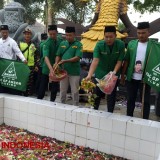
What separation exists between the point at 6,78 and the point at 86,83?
1894 millimetres

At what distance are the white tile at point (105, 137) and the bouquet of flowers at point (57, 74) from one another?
1.31m

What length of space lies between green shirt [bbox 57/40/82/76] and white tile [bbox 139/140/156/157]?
1912 millimetres

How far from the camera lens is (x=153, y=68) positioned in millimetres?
3973

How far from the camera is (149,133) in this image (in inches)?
137

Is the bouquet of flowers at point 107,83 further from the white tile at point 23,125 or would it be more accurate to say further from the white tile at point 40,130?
the white tile at point 23,125

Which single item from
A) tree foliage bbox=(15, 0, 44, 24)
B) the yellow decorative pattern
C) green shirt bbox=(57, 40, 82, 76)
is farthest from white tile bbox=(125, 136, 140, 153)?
tree foliage bbox=(15, 0, 44, 24)

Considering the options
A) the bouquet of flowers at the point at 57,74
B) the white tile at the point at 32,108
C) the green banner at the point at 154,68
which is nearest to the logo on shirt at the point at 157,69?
the green banner at the point at 154,68

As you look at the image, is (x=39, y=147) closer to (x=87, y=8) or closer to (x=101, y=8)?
(x=101, y=8)

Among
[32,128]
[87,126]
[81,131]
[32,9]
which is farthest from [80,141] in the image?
[32,9]

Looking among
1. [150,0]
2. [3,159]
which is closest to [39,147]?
[3,159]

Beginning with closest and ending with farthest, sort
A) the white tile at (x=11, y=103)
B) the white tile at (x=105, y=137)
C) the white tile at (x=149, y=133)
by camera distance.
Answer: the white tile at (x=149, y=133) < the white tile at (x=105, y=137) < the white tile at (x=11, y=103)

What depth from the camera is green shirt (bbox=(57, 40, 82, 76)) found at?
485 cm

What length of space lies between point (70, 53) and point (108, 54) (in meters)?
0.89

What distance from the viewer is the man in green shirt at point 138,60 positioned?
4.02 metres
